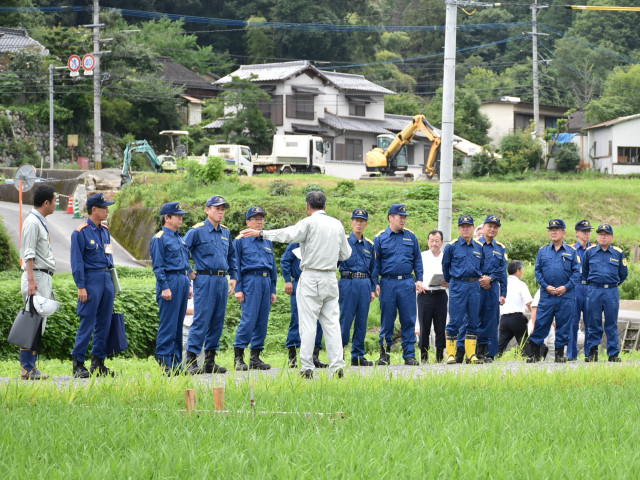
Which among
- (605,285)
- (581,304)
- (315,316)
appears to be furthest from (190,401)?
(581,304)

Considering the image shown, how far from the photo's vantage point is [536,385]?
8.67m

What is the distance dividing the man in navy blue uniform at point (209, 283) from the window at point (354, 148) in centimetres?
4639

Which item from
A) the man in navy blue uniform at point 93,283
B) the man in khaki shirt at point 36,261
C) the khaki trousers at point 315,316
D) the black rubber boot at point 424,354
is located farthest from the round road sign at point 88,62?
the khaki trousers at point 315,316

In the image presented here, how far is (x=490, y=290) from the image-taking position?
1202cm

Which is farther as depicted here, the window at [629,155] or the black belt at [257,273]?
the window at [629,155]

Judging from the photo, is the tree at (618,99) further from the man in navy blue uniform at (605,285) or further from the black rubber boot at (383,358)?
the black rubber boot at (383,358)

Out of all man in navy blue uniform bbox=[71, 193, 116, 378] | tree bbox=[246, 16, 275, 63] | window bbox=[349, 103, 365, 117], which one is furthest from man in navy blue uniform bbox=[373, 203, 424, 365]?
tree bbox=[246, 16, 275, 63]

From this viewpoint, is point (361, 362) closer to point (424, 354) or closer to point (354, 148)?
point (424, 354)

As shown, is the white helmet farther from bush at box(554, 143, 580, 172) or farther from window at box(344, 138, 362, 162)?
window at box(344, 138, 362, 162)

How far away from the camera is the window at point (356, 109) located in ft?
188

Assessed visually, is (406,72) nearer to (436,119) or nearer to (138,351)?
(436,119)

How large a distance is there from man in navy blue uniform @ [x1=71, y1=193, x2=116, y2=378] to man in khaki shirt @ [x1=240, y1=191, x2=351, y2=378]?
62.5 inches

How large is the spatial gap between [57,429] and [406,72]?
218 feet

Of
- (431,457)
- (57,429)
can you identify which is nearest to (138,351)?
(57,429)
